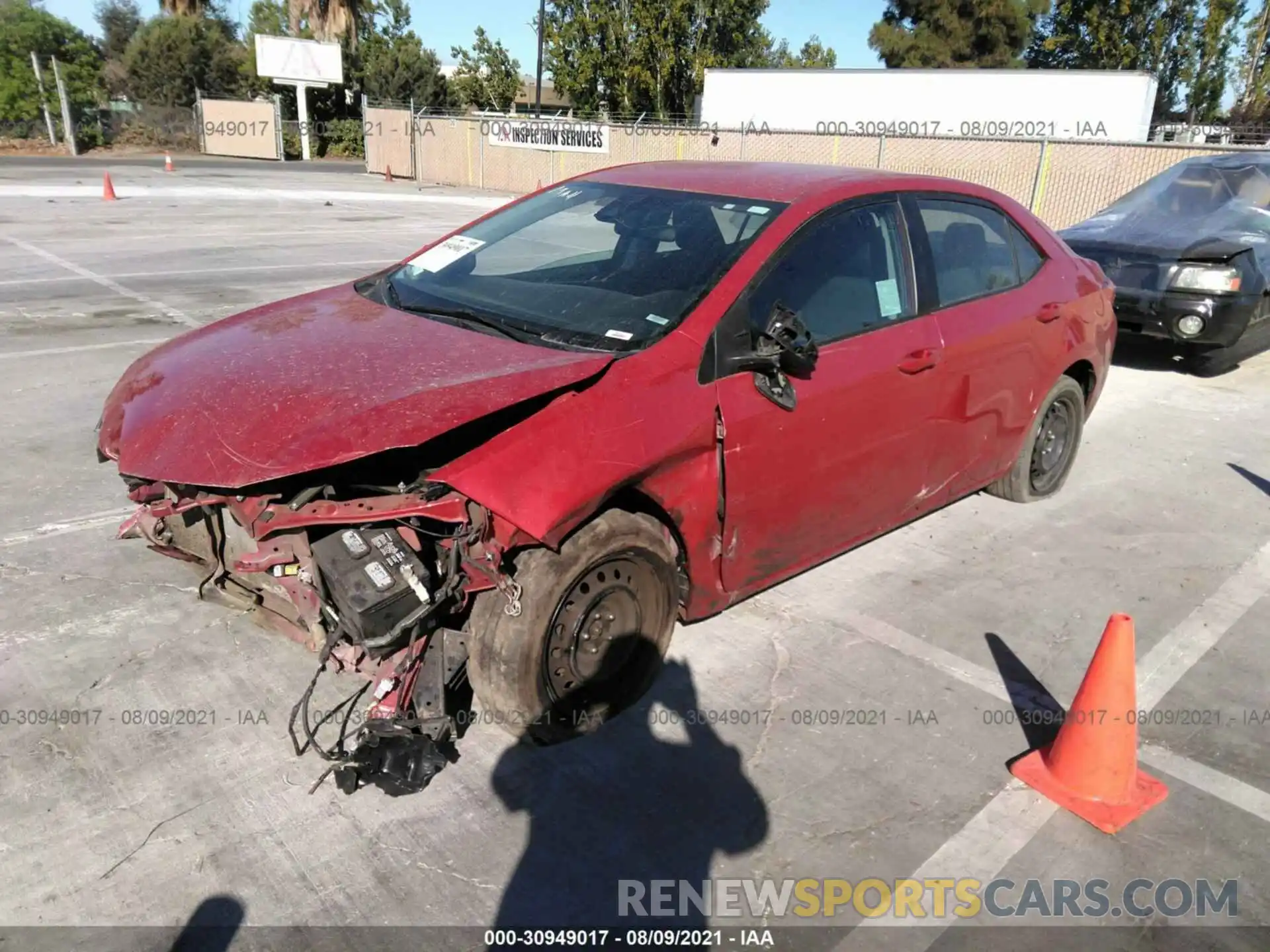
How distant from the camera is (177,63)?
4353 cm

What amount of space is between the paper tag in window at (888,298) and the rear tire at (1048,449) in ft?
4.77

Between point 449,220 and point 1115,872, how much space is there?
58.2 feet

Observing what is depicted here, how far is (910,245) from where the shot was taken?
3.98 metres

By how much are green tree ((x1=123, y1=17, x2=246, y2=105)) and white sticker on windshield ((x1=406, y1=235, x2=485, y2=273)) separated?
4752 centimetres

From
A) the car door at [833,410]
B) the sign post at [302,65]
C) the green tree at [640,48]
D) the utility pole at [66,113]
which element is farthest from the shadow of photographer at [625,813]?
the sign post at [302,65]

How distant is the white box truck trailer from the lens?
23.5m

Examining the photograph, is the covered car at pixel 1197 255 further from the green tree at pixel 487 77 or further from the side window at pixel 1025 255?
the green tree at pixel 487 77

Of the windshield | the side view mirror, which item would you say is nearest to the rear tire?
the side view mirror

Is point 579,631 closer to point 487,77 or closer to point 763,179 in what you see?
point 763,179

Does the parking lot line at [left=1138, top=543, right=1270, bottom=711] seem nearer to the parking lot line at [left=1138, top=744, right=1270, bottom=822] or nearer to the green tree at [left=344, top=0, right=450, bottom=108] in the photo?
the parking lot line at [left=1138, top=744, right=1270, bottom=822]

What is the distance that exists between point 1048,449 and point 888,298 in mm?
1920

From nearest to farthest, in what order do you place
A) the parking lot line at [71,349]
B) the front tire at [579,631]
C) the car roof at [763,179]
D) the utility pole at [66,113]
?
the front tire at [579,631] → the car roof at [763,179] → the parking lot line at [71,349] → the utility pole at [66,113]

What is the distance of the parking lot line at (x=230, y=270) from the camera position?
10250 millimetres

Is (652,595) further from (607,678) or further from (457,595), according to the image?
(457,595)
